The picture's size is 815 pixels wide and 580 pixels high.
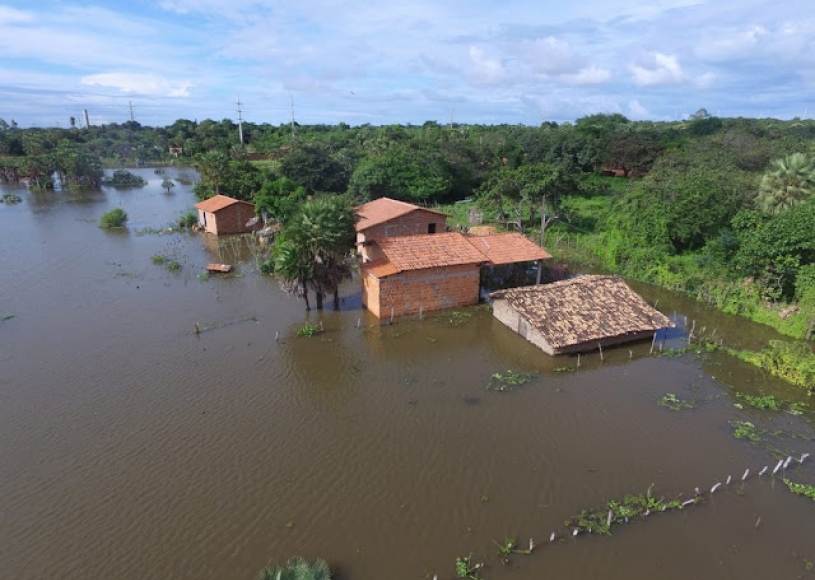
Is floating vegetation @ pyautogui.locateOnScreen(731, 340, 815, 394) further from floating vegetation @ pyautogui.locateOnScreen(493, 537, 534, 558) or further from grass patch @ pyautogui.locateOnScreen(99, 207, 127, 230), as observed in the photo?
grass patch @ pyautogui.locateOnScreen(99, 207, 127, 230)

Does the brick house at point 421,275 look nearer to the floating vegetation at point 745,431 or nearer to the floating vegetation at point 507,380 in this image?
the floating vegetation at point 507,380

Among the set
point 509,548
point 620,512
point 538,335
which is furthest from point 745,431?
point 509,548

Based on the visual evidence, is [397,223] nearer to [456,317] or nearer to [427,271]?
[427,271]

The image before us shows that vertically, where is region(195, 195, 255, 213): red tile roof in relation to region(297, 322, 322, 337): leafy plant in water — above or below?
above

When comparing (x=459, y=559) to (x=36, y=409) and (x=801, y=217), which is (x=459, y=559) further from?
(x=801, y=217)

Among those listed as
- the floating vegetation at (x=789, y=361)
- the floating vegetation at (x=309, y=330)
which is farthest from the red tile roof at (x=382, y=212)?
the floating vegetation at (x=789, y=361)

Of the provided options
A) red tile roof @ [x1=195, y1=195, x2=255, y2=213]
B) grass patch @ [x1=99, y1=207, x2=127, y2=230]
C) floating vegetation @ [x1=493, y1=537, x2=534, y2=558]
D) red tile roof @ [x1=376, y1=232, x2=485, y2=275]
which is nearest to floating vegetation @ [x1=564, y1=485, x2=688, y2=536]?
floating vegetation @ [x1=493, y1=537, x2=534, y2=558]
